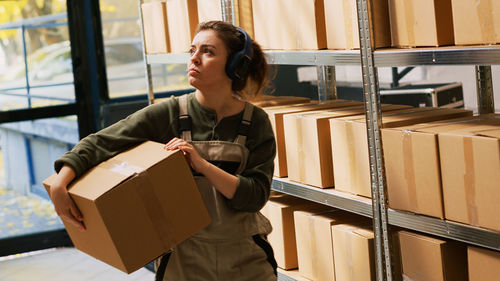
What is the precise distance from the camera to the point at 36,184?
5070 mm

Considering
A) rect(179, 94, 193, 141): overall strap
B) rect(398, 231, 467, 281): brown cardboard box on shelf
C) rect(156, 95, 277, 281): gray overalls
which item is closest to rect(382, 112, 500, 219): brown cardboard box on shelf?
rect(398, 231, 467, 281): brown cardboard box on shelf

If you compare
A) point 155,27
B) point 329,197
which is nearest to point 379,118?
point 329,197

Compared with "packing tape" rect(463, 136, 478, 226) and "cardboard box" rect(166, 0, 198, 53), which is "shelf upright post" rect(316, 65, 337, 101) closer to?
"cardboard box" rect(166, 0, 198, 53)

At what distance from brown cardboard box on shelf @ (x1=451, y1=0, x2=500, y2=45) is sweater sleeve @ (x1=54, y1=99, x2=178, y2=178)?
0.89m

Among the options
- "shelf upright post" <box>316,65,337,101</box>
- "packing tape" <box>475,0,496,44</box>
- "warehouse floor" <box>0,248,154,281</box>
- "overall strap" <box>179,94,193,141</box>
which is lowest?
"warehouse floor" <box>0,248,154,281</box>

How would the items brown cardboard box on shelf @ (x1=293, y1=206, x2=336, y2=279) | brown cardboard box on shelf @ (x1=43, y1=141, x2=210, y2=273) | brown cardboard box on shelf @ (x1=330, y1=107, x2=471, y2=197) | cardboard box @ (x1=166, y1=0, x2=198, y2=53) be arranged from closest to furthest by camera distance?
brown cardboard box on shelf @ (x1=43, y1=141, x2=210, y2=273) < brown cardboard box on shelf @ (x1=330, y1=107, x2=471, y2=197) < brown cardboard box on shelf @ (x1=293, y1=206, x2=336, y2=279) < cardboard box @ (x1=166, y1=0, x2=198, y2=53)

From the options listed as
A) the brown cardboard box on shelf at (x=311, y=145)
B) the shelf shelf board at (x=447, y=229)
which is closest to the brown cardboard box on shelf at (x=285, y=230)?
the brown cardboard box on shelf at (x=311, y=145)

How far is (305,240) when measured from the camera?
9.14 ft

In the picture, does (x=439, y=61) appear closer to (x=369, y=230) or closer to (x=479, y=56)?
(x=479, y=56)

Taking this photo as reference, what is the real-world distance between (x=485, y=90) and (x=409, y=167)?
69cm

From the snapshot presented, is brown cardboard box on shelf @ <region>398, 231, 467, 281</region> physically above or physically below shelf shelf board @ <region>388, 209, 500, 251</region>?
below

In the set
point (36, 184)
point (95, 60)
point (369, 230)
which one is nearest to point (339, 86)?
point (95, 60)

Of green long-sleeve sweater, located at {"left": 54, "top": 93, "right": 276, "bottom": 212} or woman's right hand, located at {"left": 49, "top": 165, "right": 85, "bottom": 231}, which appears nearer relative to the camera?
woman's right hand, located at {"left": 49, "top": 165, "right": 85, "bottom": 231}

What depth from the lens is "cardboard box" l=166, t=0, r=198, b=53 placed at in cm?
333
